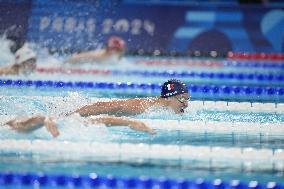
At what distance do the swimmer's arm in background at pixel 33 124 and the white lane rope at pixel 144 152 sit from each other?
0.11 metres

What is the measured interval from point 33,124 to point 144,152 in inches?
36.4

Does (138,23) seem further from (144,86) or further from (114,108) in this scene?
(114,108)

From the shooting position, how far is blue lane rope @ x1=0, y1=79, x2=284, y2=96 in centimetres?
681

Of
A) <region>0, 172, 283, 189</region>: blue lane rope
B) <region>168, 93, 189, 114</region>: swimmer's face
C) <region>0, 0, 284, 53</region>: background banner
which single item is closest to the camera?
<region>0, 172, 283, 189</region>: blue lane rope

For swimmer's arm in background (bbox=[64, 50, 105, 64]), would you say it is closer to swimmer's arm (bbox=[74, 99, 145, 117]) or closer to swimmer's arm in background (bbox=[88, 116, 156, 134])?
swimmer's arm (bbox=[74, 99, 145, 117])

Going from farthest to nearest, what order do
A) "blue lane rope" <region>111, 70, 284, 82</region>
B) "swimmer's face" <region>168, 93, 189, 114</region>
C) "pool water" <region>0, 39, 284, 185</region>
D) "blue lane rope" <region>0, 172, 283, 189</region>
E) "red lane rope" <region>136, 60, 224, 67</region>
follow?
"red lane rope" <region>136, 60, 224, 67</region>, "blue lane rope" <region>111, 70, 284, 82</region>, "swimmer's face" <region>168, 93, 189, 114</region>, "pool water" <region>0, 39, 284, 185</region>, "blue lane rope" <region>0, 172, 283, 189</region>

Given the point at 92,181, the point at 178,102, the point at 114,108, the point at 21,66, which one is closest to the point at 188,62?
the point at 21,66

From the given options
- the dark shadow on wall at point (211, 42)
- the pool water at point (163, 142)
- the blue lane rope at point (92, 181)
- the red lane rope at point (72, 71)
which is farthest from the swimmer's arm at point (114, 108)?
the dark shadow on wall at point (211, 42)

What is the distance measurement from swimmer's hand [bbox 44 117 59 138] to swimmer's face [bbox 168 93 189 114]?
4.29 ft

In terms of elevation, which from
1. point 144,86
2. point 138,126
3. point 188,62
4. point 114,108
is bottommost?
point 138,126

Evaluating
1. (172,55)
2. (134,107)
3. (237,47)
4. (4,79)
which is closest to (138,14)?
(172,55)

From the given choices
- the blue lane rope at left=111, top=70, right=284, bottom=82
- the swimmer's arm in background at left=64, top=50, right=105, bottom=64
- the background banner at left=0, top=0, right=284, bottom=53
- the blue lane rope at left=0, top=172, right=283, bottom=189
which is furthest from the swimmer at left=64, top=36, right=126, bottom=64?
the blue lane rope at left=0, top=172, right=283, bottom=189

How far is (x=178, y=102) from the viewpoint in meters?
5.15

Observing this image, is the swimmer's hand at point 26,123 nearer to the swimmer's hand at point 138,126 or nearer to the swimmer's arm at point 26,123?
the swimmer's arm at point 26,123
